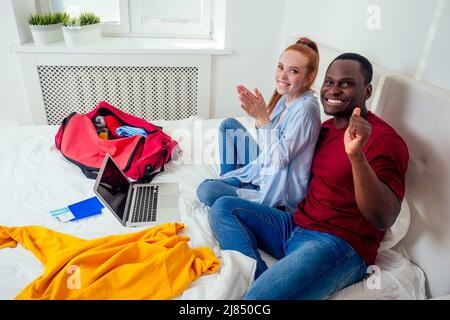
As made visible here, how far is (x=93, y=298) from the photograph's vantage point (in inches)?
36.5

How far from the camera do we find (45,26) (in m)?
2.19

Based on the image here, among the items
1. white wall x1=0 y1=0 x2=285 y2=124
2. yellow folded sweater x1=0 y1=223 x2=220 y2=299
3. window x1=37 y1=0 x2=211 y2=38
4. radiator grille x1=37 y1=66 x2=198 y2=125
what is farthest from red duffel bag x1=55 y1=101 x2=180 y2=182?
window x1=37 y1=0 x2=211 y2=38

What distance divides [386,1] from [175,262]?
1251 mm

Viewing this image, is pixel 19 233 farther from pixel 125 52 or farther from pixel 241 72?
pixel 241 72

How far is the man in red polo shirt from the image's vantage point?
91 centimetres

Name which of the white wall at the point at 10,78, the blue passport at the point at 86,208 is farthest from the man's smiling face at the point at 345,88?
the white wall at the point at 10,78

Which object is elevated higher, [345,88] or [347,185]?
[345,88]

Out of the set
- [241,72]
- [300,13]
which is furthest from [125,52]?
[300,13]

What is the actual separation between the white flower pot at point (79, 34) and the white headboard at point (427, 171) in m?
1.91

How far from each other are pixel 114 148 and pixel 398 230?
3.92ft

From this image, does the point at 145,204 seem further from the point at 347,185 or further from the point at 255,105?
the point at 347,185

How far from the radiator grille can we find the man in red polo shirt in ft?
4.74

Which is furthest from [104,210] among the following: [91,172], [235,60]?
[235,60]

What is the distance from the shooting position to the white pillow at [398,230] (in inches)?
43.1
